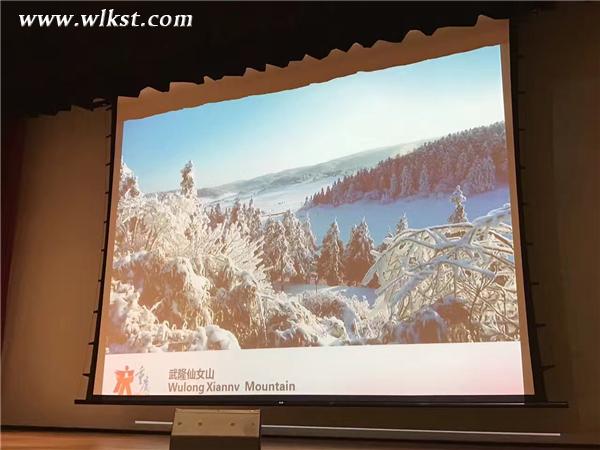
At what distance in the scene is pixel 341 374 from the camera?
2.64 metres

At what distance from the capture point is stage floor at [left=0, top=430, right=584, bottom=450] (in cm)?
250

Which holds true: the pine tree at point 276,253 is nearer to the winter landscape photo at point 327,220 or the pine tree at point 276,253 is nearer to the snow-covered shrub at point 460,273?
the winter landscape photo at point 327,220

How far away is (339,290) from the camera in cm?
276

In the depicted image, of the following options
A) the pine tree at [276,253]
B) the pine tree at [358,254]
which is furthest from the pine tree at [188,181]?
the pine tree at [358,254]

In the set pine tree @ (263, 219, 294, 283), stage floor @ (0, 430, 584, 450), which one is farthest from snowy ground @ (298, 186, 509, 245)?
stage floor @ (0, 430, 584, 450)

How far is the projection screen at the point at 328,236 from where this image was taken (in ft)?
8.34

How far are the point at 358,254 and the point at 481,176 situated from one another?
2.13 feet

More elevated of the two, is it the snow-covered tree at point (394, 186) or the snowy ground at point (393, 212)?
the snow-covered tree at point (394, 186)

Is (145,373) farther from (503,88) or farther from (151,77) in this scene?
(503,88)

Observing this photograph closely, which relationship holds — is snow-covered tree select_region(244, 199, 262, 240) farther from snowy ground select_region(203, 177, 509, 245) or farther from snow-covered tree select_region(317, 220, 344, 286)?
snow-covered tree select_region(317, 220, 344, 286)

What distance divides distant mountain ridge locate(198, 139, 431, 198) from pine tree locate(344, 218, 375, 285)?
0.29 metres

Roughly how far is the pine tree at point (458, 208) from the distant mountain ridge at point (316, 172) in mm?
303

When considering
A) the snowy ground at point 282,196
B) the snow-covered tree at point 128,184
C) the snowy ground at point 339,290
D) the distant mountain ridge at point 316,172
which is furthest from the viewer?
the snow-covered tree at point 128,184

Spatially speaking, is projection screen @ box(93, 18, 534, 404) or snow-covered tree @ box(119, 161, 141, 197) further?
snow-covered tree @ box(119, 161, 141, 197)
